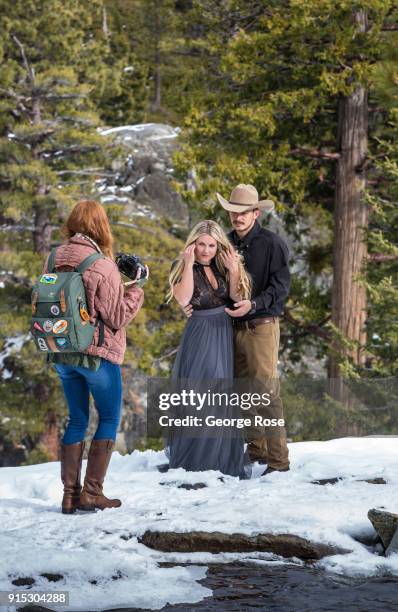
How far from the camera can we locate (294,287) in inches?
616

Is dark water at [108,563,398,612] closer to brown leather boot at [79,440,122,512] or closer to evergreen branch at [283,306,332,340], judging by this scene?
brown leather boot at [79,440,122,512]

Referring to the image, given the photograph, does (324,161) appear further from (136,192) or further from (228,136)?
(136,192)

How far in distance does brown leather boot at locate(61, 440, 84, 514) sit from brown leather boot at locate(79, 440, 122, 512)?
0.19 ft

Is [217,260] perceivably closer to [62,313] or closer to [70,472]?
[62,313]

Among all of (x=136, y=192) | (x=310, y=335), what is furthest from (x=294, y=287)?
(x=136, y=192)

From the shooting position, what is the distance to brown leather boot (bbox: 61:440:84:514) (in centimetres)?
551

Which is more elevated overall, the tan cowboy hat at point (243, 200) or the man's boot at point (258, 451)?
the tan cowboy hat at point (243, 200)

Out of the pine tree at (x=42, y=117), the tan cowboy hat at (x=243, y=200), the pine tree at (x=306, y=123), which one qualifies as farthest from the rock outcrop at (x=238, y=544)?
the pine tree at (x=42, y=117)

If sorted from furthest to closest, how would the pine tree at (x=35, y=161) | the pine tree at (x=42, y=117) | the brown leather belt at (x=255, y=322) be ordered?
the pine tree at (x=42, y=117) → the pine tree at (x=35, y=161) → the brown leather belt at (x=255, y=322)

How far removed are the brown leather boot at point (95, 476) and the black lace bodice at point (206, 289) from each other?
1390 millimetres

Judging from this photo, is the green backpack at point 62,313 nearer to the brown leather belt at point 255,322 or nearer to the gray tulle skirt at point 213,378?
the gray tulle skirt at point 213,378

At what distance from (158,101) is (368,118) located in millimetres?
36153

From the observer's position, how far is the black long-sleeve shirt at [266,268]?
254 inches

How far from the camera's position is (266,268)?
21.5 feet
